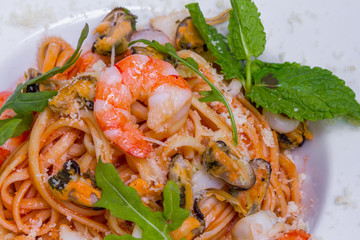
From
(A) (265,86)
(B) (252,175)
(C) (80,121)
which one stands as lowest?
(B) (252,175)

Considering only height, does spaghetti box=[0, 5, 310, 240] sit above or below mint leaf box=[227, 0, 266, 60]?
below

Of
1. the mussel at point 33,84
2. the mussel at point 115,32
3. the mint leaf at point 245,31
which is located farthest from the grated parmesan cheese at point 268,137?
the mussel at point 33,84

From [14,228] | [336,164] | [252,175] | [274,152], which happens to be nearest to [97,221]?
[14,228]

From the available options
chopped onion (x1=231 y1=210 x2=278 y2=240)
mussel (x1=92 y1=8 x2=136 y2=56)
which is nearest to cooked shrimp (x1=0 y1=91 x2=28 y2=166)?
mussel (x1=92 y1=8 x2=136 y2=56)

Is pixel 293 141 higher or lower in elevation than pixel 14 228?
higher

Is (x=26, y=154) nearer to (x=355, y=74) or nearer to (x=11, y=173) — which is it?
(x=11, y=173)

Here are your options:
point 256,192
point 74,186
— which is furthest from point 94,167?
point 256,192

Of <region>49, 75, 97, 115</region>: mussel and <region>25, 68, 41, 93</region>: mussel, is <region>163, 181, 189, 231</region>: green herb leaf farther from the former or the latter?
<region>25, 68, 41, 93</region>: mussel

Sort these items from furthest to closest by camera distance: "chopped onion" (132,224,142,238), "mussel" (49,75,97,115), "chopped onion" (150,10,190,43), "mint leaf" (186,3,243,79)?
"chopped onion" (150,10,190,43) < "mint leaf" (186,3,243,79) < "mussel" (49,75,97,115) < "chopped onion" (132,224,142,238)
